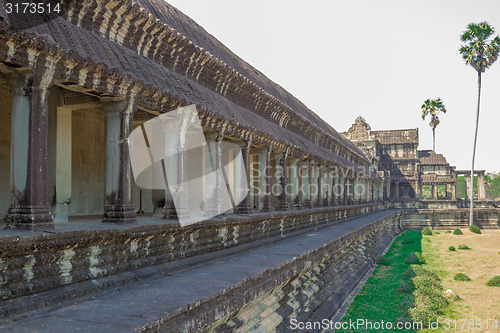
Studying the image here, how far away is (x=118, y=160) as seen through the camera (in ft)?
21.4

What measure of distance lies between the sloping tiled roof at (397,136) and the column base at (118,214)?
180 feet

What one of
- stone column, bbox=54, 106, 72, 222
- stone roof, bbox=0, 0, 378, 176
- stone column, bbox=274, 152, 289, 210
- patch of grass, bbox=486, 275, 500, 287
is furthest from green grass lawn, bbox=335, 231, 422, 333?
stone column, bbox=54, 106, 72, 222

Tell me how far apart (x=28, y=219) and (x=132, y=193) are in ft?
12.9

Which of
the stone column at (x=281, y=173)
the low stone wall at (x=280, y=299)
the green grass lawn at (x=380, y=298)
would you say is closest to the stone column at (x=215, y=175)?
the low stone wall at (x=280, y=299)

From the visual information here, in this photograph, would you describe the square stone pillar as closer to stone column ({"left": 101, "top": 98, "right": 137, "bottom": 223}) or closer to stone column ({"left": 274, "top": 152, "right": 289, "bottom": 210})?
stone column ({"left": 274, "top": 152, "right": 289, "bottom": 210})

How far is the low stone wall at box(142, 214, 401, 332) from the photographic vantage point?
4586 mm

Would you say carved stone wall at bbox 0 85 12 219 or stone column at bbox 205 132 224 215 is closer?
carved stone wall at bbox 0 85 12 219

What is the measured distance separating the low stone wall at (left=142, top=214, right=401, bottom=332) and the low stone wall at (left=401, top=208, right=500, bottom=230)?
1059 inches

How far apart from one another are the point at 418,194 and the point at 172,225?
5153 centimetres

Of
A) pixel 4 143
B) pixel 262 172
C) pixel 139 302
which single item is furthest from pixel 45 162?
pixel 262 172

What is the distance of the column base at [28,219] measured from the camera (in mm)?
4902

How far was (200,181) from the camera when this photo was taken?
12.8 m

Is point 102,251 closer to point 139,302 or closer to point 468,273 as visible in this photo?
point 139,302

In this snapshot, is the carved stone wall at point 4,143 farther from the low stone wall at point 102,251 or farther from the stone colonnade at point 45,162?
the low stone wall at point 102,251
